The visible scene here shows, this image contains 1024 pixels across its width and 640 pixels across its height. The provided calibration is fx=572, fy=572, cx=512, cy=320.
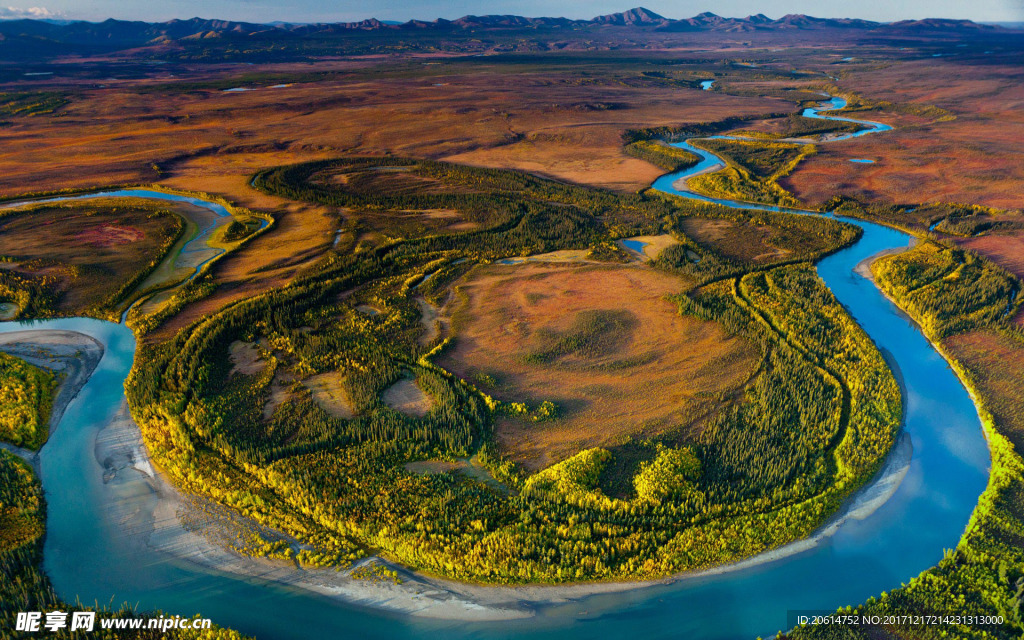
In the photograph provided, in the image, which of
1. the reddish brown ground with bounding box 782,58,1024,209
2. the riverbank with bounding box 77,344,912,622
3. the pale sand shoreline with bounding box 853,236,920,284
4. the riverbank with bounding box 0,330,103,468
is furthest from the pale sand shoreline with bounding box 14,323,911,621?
the reddish brown ground with bounding box 782,58,1024,209

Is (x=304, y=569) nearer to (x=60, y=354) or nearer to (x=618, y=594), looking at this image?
(x=618, y=594)

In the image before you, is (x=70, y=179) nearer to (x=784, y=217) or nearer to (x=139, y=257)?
(x=139, y=257)

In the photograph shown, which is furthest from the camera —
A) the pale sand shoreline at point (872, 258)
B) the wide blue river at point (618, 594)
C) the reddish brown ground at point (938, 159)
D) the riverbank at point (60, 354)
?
the reddish brown ground at point (938, 159)

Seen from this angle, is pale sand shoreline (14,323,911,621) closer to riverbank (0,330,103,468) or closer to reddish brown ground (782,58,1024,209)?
riverbank (0,330,103,468)

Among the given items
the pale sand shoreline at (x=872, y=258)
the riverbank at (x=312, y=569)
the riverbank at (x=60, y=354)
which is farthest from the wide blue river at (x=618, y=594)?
the pale sand shoreline at (x=872, y=258)

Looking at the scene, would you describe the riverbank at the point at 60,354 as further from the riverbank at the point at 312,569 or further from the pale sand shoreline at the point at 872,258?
the pale sand shoreline at the point at 872,258

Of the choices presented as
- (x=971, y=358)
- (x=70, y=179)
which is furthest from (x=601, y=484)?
(x=70, y=179)
